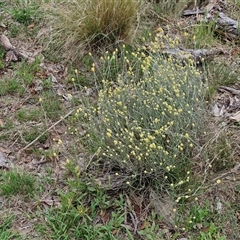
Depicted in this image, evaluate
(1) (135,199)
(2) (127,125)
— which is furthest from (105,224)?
(2) (127,125)

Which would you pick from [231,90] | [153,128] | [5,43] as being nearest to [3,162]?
[153,128]

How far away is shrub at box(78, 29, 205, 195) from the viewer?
2.95 m

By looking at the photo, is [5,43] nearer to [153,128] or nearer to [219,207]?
[153,128]

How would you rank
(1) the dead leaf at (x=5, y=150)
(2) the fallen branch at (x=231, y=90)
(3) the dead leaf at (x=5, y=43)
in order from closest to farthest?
(1) the dead leaf at (x=5, y=150) < (2) the fallen branch at (x=231, y=90) < (3) the dead leaf at (x=5, y=43)

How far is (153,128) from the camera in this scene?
3.08 meters

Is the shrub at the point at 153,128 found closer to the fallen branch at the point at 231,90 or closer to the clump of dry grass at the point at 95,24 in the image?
the fallen branch at the point at 231,90

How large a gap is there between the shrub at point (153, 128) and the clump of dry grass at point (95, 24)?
3.03ft

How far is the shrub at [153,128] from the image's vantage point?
2.95 m

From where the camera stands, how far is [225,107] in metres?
3.63

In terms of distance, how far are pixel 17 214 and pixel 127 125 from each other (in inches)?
37.9

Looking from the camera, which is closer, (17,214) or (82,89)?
(17,214)

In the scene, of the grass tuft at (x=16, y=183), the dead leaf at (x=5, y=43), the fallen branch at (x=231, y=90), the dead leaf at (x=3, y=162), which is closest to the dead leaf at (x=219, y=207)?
the fallen branch at (x=231, y=90)

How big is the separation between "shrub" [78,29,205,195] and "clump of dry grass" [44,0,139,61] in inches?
36.3

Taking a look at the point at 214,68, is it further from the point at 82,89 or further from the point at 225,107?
the point at 82,89
